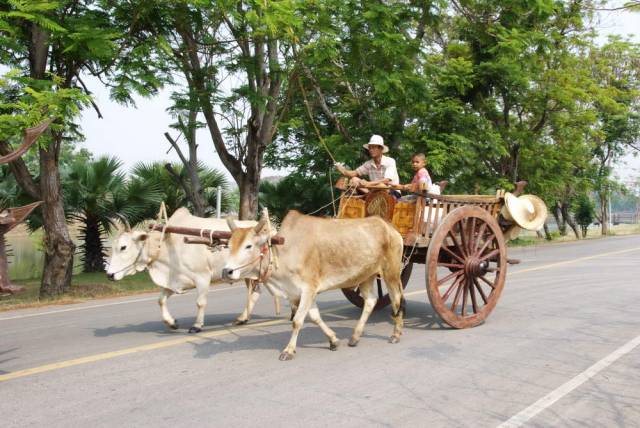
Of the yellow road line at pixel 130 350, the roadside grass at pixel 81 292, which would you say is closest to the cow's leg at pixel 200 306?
the yellow road line at pixel 130 350

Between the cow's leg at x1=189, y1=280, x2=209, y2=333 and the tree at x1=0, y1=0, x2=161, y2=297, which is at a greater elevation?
the tree at x1=0, y1=0, x2=161, y2=297

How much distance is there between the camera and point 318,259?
22.1 feet

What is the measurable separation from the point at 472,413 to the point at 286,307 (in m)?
5.53

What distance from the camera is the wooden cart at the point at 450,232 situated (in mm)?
7750

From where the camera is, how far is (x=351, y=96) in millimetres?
21969

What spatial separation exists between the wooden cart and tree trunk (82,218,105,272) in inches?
480

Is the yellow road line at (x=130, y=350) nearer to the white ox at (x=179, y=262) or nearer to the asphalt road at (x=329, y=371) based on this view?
the asphalt road at (x=329, y=371)

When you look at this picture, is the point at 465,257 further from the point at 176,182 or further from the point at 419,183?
the point at 176,182

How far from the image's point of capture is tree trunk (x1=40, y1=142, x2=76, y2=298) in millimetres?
12984

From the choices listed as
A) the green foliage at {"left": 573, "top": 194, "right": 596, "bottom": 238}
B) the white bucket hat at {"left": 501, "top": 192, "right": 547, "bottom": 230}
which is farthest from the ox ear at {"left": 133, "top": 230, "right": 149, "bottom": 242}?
the green foliage at {"left": 573, "top": 194, "right": 596, "bottom": 238}

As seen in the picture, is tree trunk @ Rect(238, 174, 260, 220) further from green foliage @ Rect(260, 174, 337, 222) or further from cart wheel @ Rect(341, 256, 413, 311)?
cart wheel @ Rect(341, 256, 413, 311)

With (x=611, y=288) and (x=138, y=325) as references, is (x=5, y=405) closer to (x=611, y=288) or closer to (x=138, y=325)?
(x=138, y=325)

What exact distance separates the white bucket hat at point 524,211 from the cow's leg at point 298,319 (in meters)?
3.59

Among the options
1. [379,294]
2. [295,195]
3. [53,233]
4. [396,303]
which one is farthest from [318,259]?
[295,195]
